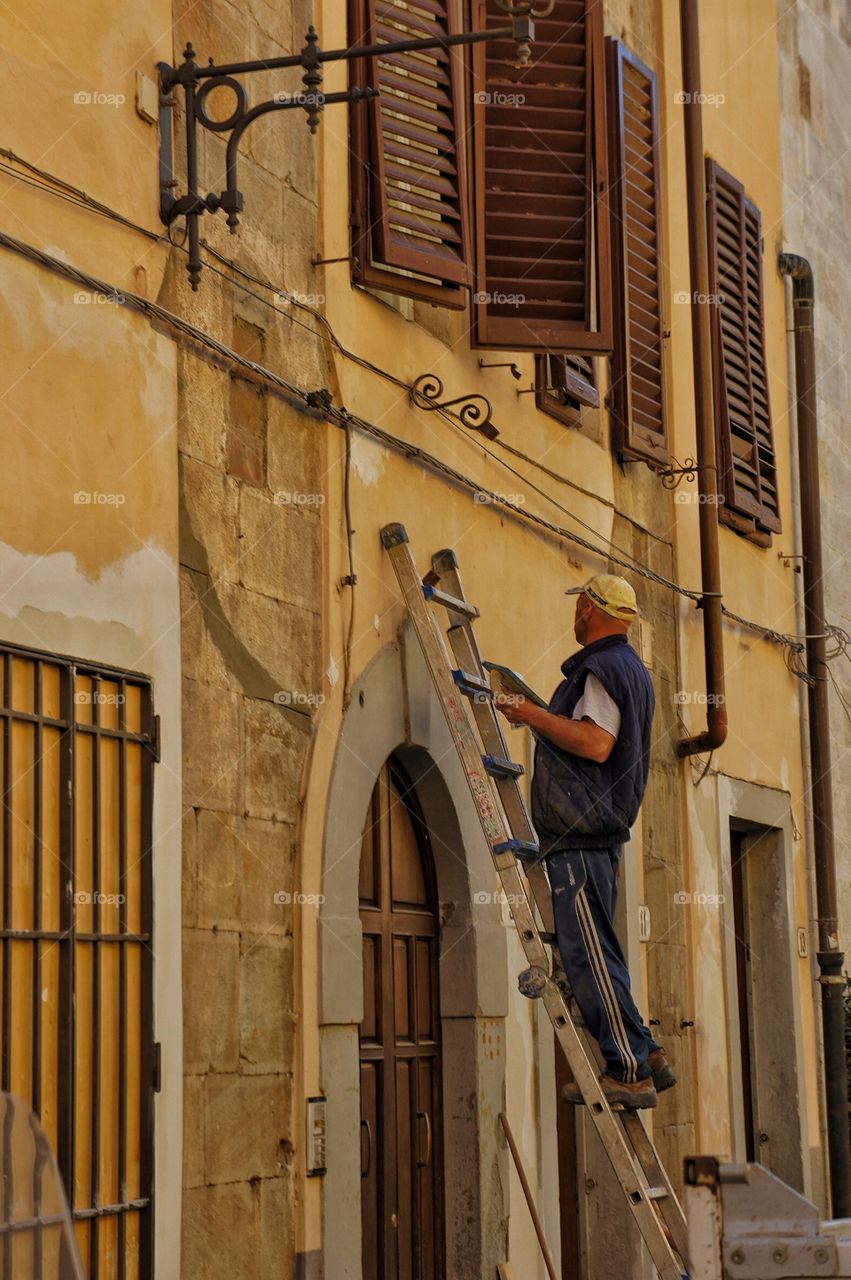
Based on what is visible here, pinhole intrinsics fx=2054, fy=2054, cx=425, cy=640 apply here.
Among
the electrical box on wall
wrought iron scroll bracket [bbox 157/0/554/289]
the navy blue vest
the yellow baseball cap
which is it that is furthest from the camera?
the yellow baseball cap

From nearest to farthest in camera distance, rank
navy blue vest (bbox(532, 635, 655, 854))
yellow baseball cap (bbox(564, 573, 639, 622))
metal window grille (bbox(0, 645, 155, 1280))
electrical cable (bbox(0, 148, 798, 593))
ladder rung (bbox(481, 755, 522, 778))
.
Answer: metal window grille (bbox(0, 645, 155, 1280)) < electrical cable (bbox(0, 148, 798, 593)) < navy blue vest (bbox(532, 635, 655, 854)) < ladder rung (bbox(481, 755, 522, 778)) < yellow baseball cap (bbox(564, 573, 639, 622))

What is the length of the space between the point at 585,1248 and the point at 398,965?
7.40ft

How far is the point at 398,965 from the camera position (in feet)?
24.7

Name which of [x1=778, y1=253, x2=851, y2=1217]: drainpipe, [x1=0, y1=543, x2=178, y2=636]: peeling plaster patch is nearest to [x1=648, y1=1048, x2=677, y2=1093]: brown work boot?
[x1=0, y1=543, x2=178, y2=636]: peeling plaster patch

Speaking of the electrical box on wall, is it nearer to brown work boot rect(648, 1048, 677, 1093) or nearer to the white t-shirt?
brown work boot rect(648, 1048, 677, 1093)

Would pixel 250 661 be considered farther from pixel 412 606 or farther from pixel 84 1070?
pixel 84 1070

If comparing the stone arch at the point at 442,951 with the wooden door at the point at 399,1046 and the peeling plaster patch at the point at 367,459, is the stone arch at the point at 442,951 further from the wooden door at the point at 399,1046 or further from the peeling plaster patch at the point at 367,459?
the peeling plaster patch at the point at 367,459

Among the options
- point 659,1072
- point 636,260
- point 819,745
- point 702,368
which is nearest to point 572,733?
point 659,1072

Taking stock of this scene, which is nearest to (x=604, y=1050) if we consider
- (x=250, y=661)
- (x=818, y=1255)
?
(x=250, y=661)

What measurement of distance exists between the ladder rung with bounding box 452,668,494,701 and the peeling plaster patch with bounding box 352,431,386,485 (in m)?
0.76

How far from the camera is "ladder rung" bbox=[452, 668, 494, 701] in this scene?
7152 mm

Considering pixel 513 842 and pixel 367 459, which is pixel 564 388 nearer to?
pixel 367 459

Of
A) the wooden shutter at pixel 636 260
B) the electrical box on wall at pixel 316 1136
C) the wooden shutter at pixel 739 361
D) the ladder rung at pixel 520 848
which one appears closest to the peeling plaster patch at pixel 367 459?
the ladder rung at pixel 520 848

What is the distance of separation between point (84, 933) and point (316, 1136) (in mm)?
1424
